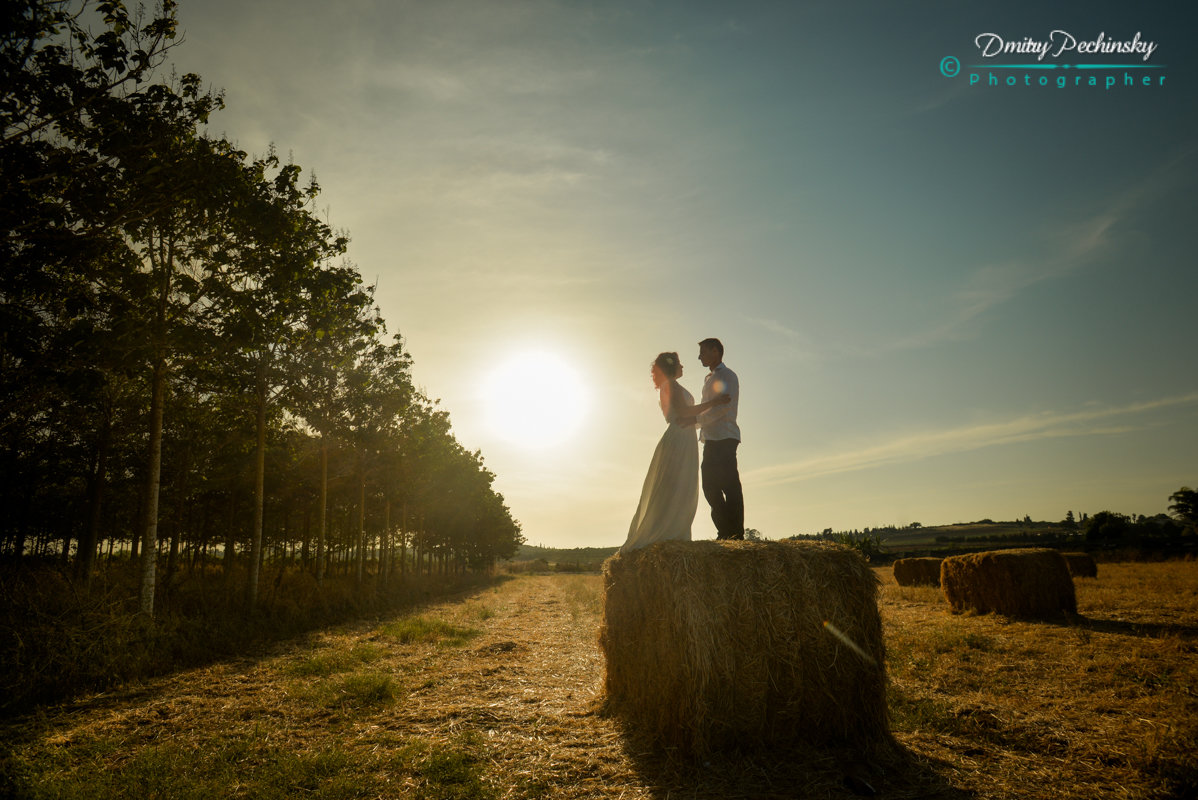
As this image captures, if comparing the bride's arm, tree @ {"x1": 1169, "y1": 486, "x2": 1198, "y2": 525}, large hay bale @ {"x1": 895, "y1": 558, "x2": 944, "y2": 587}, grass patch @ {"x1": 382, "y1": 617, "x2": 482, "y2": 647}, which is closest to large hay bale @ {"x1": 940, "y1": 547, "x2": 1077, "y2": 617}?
the bride's arm

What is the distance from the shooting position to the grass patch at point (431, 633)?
12.9 meters

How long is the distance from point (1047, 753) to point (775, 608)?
2439 mm

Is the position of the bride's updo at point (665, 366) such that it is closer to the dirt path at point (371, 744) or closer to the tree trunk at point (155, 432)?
the dirt path at point (371, 744)

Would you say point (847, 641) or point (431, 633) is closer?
point (847, 641)

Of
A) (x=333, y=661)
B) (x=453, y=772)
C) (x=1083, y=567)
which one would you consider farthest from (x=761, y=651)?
(x=1083, y=567)

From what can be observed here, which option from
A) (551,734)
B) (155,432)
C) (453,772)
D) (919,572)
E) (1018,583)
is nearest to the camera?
(453,772)

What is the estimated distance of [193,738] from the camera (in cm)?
599

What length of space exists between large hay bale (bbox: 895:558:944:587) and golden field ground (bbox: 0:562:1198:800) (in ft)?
57.0

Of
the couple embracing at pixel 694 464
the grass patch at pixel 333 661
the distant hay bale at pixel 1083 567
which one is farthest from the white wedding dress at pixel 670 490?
the distant hay bale at pixel 1083 567

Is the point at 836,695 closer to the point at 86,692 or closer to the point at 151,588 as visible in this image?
the point at 86,692

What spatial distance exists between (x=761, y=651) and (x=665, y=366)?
383 cm

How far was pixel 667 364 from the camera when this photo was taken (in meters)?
8.01

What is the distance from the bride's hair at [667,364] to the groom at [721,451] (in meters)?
0.52

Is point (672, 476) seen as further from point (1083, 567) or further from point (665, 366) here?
point (1083, 567)
